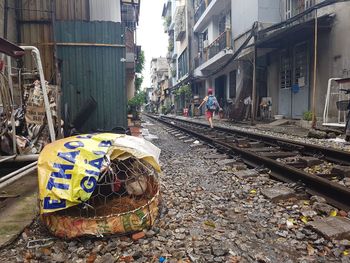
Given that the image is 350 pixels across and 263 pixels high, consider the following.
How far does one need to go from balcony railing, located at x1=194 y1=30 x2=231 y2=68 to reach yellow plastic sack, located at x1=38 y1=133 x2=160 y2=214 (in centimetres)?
1763

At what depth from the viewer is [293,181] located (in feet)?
13.5

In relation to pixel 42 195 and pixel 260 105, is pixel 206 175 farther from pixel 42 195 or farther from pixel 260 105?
pixel 260 105

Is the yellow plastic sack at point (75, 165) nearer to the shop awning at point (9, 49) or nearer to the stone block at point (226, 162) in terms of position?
the shop awning at point (9, 49)

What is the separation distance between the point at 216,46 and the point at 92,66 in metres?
15.3

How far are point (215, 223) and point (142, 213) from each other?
2.42 feet

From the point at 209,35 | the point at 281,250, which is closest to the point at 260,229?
the point at 281,250

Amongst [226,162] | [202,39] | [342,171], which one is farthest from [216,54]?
[342,171]

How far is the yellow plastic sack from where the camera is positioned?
244 centimetres

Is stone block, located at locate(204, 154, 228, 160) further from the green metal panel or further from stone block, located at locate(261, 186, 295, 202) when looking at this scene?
the green metal panel

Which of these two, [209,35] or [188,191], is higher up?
[209,35]

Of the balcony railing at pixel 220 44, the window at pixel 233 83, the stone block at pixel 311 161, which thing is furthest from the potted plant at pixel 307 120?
the window at pixel 233 83

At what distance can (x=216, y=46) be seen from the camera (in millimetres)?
21516

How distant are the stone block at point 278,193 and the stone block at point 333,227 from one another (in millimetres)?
686

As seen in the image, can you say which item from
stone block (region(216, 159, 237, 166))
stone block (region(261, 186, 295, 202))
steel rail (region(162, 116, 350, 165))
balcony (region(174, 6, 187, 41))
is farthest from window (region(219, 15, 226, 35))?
stone block (region(261, 186, 295, 202))
